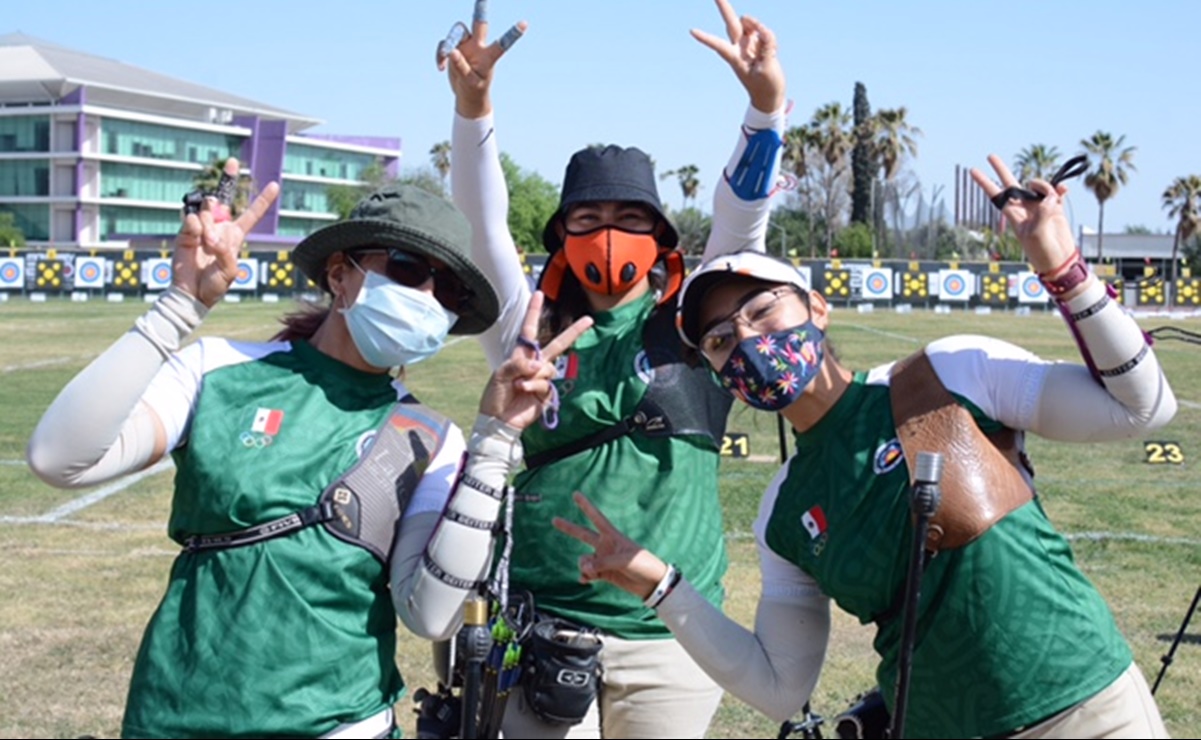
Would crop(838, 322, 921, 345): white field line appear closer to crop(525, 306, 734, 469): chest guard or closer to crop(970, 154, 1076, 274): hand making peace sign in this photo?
crop(525, 306, 734, 469): chest guard

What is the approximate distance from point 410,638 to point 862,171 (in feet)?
267

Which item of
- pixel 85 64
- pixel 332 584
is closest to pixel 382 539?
pixel 332 584

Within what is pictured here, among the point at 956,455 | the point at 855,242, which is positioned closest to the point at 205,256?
the point at 956,455

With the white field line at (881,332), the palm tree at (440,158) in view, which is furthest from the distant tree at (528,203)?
the white field line at (881,332)

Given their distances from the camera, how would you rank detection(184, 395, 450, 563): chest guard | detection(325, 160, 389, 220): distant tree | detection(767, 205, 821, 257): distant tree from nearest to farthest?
1. detection(184, 395, 450, 563): chest guard
2. detection(767, 205, 821, 257): distant tree
3. detection(325, 160, 389, 220): distant tree

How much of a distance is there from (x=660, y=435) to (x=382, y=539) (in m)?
1.12

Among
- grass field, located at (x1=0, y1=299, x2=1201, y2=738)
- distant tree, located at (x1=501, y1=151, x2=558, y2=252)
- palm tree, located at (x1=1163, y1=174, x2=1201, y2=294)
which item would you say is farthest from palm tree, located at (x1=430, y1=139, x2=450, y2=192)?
grass field, located at (x1=0, y1=299, x2=1201, y2=738)

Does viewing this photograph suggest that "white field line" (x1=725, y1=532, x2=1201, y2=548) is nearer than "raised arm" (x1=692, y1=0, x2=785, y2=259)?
No

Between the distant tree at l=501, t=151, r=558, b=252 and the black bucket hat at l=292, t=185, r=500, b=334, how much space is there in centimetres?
8910

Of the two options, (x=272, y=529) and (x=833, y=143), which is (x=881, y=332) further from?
(x=833, y=143)

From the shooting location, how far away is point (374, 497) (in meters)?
2.99

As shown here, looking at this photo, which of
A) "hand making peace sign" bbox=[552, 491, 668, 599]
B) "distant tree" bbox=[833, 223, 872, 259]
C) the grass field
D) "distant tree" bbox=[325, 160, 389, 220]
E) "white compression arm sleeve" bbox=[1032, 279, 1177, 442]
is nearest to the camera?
"white compression arm sleeve" bbox=[1032, 279, 1177, 442]

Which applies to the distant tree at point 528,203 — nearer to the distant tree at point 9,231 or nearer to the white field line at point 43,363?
the distant tree at point 9,231

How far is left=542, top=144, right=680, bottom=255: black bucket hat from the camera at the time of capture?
405 centimetres
